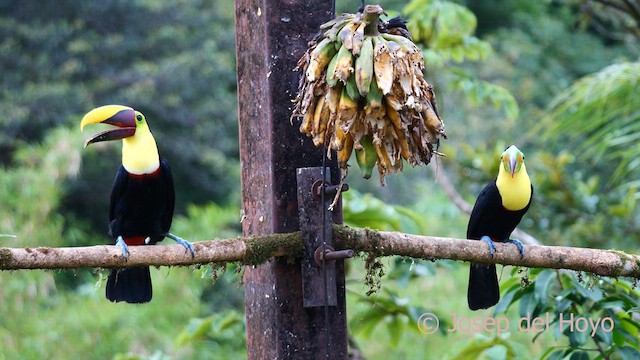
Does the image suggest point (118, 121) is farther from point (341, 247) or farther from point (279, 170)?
point (341, 247)

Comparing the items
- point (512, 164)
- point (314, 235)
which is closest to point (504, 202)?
point (512, 164)

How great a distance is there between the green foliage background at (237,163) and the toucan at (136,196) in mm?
312

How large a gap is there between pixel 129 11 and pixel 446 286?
4291mm

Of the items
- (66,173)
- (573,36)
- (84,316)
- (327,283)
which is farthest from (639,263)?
(573,36)

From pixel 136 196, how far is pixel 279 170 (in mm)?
980

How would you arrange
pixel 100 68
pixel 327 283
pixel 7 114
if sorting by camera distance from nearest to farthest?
pixel 327 283 → pixel 7 114 → pixel 100 68

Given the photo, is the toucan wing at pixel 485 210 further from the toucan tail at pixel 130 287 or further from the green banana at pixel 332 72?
the green banana at pixel 332 72

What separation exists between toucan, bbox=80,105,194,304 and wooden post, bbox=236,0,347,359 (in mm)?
641

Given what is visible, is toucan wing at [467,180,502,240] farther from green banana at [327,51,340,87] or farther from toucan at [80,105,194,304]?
green banana at [327,51,340,87]

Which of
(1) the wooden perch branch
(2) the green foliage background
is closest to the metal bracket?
(1) the wooden perch branch

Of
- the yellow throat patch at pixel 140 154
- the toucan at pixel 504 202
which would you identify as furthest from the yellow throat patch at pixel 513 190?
the yellow throat patch at pixel 140 154

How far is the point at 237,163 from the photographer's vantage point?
9492 mm

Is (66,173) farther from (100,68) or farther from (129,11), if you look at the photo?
(129,11)

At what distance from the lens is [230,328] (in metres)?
4.08
